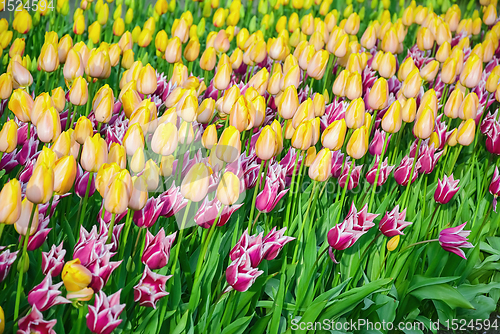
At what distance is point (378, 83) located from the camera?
2.16m

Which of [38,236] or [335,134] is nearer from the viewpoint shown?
[38,236]

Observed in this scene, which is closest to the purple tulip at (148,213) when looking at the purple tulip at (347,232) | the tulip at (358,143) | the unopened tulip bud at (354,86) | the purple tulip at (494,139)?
the purple tulip at (347,232)

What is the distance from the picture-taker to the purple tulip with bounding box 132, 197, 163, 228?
1.42 metres

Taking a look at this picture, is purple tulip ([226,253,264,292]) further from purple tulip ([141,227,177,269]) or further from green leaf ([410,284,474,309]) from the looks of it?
green leaf ([410,284,474,309])

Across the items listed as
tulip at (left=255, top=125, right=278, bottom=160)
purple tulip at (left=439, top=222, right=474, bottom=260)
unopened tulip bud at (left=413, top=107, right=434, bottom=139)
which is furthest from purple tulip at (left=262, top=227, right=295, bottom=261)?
unopened tulip bud at (left=413, top=107, right=434, bottom=139)

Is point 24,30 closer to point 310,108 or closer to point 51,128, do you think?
point 51,128

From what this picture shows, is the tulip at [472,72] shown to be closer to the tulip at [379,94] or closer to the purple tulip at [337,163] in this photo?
the tulip at [379,94]

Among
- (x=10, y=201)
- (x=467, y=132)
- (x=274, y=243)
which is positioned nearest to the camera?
(x=10, y=201)

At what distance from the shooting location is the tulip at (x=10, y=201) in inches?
44.3

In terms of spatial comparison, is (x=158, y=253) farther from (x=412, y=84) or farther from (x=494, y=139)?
(x=494, y=139)

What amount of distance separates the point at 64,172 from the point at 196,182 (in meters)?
0.37

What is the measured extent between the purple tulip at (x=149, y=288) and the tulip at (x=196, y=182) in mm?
253

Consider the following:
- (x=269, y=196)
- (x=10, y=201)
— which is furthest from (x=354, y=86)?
(x=10, y=201)

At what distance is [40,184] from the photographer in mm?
1148
